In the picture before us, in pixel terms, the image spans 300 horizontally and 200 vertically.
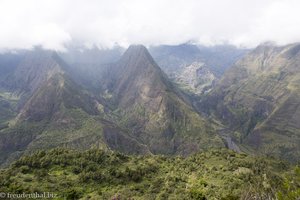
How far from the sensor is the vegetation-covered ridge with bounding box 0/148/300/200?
14538cm

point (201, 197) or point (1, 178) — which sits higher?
point (1, 178)

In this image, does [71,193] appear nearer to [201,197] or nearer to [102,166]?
[102,166]

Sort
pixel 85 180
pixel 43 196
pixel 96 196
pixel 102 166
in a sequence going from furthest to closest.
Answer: pixel 102 166, pixel 85 180, pixel 96 196, pixel 43 196

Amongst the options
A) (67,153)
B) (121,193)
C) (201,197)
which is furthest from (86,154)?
(201,197)

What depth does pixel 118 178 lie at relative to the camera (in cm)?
16912

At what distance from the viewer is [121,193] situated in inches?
5989

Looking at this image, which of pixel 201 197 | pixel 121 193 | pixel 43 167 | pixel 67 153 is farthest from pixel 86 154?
pixel 201 197

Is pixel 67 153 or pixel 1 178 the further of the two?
pixel 67 153

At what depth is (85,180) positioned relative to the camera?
521ft

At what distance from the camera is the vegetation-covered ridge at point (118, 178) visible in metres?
145

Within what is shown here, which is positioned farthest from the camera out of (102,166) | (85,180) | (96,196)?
(102,166)

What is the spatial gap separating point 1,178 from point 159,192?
206 ft

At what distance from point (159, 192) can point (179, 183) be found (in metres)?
12.1

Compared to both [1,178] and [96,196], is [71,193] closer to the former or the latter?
[96,196]
